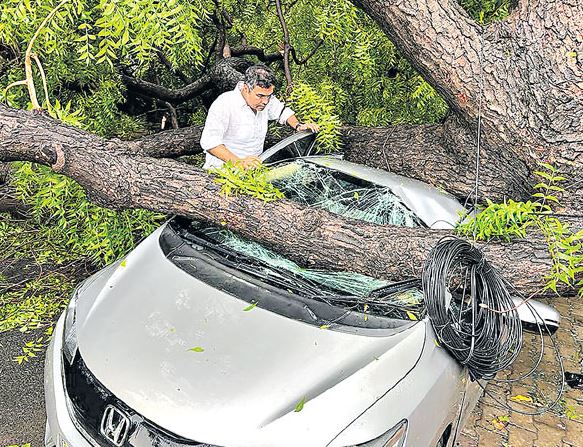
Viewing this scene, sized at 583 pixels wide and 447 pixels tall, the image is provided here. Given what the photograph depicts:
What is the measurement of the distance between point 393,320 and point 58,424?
1633 mm

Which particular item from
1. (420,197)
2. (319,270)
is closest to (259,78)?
(420,197)

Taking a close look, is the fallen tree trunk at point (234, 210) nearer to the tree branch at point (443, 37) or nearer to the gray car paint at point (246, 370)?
the gray car paint at point (246, 370)

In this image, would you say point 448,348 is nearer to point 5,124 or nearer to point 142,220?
point 142,220

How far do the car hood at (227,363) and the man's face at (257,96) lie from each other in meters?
1.80

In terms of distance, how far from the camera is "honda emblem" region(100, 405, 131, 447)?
8.63ft

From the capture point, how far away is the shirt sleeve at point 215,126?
4.54 metres

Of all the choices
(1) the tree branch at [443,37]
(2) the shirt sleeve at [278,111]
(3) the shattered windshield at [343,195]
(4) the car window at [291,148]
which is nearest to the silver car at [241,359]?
(3) the shattered windshield at [343,195]

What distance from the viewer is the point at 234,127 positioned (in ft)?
15.7

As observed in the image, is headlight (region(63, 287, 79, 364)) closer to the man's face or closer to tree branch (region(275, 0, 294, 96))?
the man's face

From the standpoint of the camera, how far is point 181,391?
2.66m

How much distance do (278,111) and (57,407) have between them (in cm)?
304

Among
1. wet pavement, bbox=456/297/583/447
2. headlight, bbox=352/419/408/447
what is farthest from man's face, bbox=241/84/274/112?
headlight, bbox=352/419/408/447

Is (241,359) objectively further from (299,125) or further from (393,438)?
(299,125)

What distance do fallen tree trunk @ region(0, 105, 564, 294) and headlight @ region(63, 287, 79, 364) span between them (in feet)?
3.04
